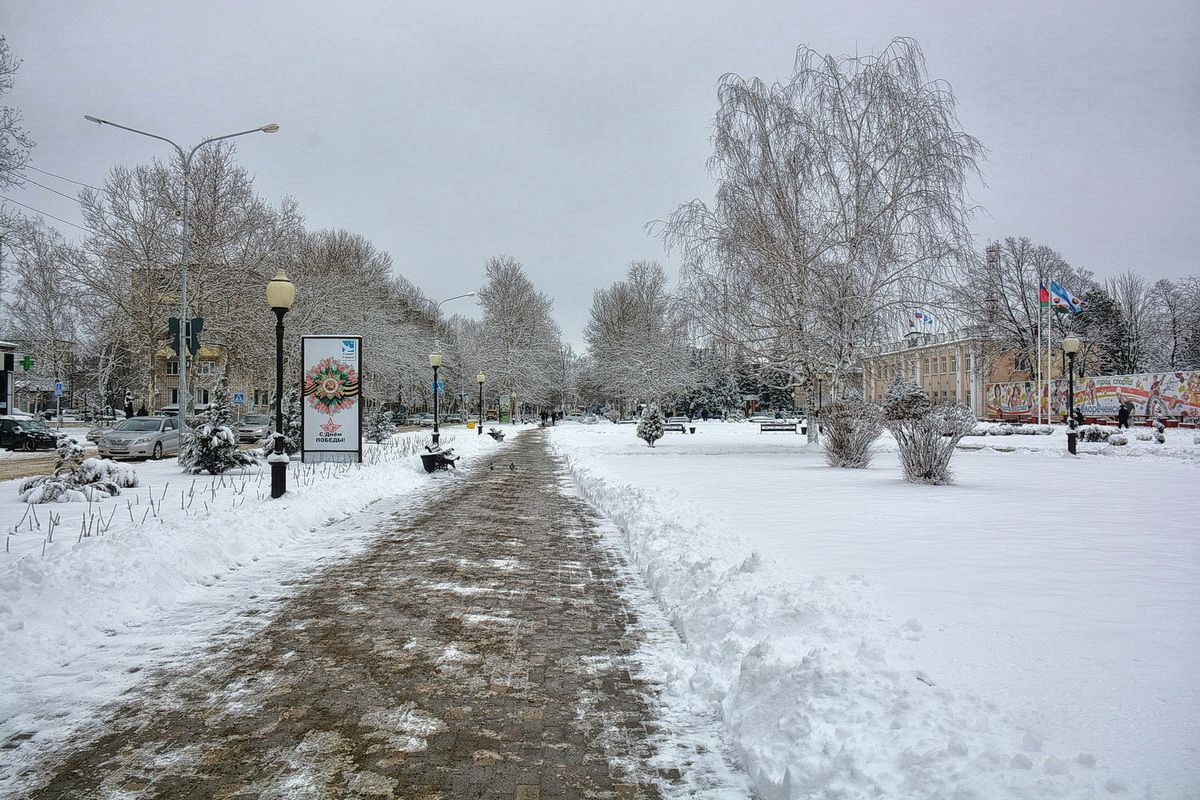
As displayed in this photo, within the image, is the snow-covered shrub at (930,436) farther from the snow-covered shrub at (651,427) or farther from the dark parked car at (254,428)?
the dark parked car at (254,428)

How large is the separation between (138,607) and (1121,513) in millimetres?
11703

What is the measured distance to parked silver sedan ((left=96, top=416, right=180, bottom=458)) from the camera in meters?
24.2

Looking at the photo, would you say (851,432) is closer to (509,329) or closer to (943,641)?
(943,641)

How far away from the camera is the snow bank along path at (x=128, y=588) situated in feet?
14.6

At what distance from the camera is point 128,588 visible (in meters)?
6.51

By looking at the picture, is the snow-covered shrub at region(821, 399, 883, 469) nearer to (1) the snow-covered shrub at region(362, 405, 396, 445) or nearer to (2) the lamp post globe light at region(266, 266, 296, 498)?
(2) the lamp post globe light at region(266, 266, 296, 498)

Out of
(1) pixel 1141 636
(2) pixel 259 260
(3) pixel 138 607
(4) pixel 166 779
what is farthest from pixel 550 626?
(2) pixel 259 260

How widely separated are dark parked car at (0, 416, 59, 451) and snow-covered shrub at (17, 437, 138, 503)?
2019 cm

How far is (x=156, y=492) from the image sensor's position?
1397 cm

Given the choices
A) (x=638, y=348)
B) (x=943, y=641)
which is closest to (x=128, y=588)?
(x=943, y=641)

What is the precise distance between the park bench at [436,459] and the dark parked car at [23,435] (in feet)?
61.4

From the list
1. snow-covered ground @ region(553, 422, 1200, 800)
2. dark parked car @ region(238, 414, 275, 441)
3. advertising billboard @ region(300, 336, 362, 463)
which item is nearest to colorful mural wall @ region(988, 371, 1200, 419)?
snow-covered ground @ region(553, 422, 1200, 800)

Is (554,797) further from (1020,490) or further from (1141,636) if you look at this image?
(1020,490)

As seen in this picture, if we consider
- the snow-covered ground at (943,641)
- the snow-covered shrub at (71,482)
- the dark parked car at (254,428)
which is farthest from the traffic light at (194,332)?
the snow-covered ground at (943,641)
